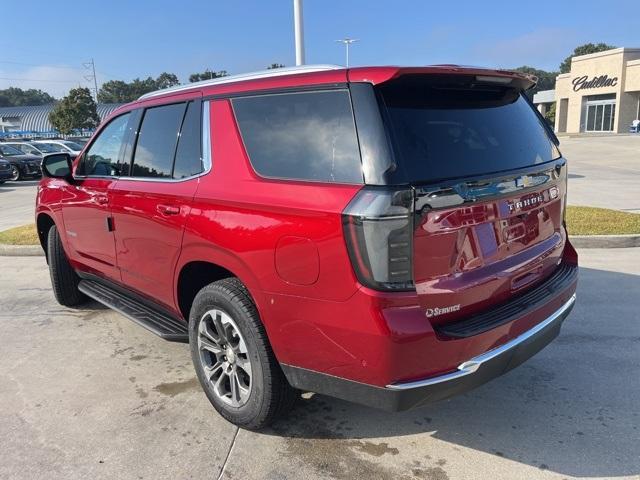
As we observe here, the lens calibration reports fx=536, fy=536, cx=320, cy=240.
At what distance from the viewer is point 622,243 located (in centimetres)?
712

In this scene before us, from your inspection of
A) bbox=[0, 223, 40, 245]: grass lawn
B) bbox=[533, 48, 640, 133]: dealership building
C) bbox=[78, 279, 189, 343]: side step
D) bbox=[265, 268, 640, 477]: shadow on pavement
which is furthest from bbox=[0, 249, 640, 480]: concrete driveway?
bbox=[533, 48, 640, 133]: dealership building

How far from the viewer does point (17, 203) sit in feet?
49.7

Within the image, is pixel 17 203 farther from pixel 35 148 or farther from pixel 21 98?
pixel 21 98

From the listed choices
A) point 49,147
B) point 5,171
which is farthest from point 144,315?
point 49,147

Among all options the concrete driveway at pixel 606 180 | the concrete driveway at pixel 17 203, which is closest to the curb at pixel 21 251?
the concrete driveway at pixel 17 203

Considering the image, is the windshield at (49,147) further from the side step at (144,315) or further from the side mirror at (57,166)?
the side step at (144,315)

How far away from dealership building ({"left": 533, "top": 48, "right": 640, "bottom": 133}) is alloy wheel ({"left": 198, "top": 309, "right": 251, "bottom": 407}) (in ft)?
169

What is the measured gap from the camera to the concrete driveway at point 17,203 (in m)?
11.6

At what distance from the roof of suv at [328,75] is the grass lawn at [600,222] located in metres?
4.81

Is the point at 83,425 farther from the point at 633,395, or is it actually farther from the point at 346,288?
the point at 633,395

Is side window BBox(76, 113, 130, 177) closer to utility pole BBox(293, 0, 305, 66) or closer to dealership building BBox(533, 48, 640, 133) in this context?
utility pole BBox(293, 0, 305, 66)

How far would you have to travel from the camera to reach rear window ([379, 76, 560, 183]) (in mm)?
2451

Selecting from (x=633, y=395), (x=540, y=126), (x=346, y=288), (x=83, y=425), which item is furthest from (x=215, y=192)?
(x=633, y=395)

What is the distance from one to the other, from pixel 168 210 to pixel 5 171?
20.8 m
